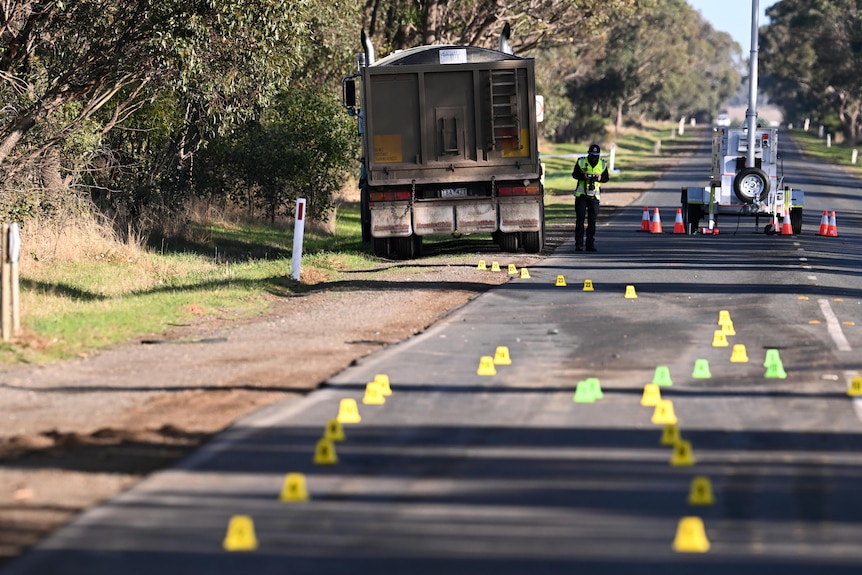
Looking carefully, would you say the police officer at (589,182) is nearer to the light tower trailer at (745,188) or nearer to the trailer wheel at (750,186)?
the trailer wheel at (750,186)

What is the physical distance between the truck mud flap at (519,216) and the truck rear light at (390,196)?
1.54m

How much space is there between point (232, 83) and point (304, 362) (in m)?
11.3

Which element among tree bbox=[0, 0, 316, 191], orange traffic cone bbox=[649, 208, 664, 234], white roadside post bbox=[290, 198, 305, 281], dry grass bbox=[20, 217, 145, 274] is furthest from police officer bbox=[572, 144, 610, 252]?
dry grass bbox=[20, 217, 145, 274]

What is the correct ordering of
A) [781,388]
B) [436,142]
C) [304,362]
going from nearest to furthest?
[781,388], [304,362], [436,142]

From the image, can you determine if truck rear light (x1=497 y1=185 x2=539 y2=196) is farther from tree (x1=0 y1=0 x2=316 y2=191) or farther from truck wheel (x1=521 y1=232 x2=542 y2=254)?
tree (x1=0 y1=0 x2=316 y2=191)

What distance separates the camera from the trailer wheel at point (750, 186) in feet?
82.4

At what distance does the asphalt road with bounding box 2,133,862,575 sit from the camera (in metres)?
5.91

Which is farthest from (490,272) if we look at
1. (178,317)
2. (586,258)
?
(178,317)

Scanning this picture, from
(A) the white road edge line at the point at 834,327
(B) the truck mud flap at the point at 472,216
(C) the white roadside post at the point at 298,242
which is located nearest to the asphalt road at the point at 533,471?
(A) the white road edge line at the point at 834,327

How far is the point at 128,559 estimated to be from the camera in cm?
588

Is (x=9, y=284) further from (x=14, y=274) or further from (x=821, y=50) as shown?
(x=821, y=50)

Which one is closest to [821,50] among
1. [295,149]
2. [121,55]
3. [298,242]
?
[295,149]

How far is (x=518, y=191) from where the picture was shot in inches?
849

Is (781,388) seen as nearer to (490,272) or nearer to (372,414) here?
(372,414)
